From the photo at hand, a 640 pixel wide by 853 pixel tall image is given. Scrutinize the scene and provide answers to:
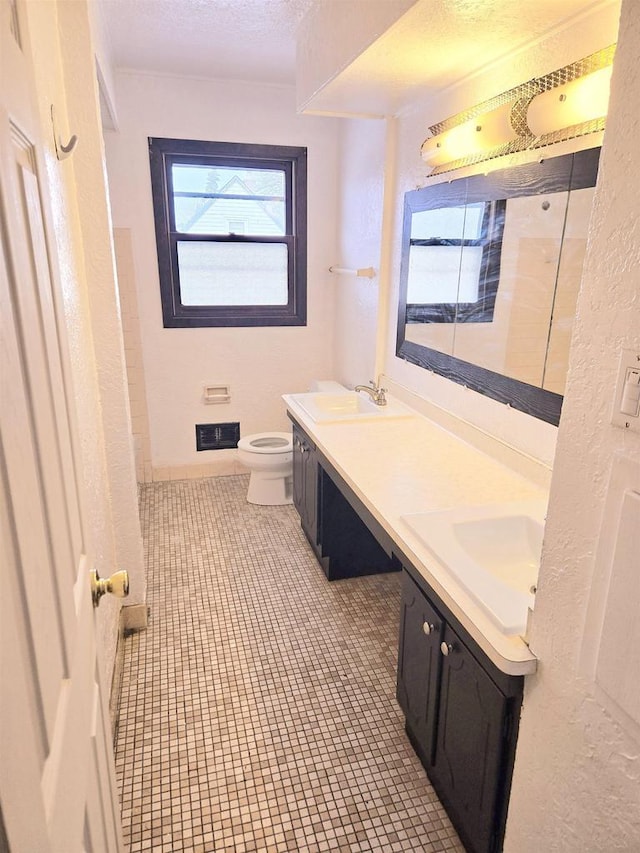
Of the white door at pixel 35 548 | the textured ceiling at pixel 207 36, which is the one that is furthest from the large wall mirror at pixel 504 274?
the white door at pixel 35 548

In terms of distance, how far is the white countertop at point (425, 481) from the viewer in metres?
1.25

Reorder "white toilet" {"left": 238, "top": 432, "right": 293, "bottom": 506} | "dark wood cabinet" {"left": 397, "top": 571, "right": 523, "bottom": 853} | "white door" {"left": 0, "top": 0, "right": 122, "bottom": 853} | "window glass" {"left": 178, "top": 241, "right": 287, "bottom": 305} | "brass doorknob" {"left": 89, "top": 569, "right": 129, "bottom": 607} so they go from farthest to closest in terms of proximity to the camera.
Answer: "window glass" {"left": 178, "top": 241, "right": 287, "bottom": 305}, "white toilet" {"left": 238, "top": 432, "right": 293, "bottom": 506}, "dark wood cabinet" {"left": 397, "top": 571, "right": 523, "bottom": 853}, "brass doorknob" {"left": 89, "top": 569, "right": 129, "bottom": 607}, "white door" {"left": 0, "top": 0, "right": 122, "bottom": 853}

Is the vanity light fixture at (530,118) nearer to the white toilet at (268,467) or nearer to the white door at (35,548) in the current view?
the white door at (35,548)

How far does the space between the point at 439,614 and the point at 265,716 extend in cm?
91

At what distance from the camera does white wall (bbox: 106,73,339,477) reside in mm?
3385

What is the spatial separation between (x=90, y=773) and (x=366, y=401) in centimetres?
243

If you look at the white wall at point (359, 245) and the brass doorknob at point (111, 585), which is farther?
the white wall at point (359, 245)

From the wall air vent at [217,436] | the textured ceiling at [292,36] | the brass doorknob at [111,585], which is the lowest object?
the wall air vent at [217,436]

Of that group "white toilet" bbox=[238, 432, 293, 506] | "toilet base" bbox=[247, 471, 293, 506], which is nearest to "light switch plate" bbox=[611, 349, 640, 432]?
"white toilet" bbox=[238, 432, 293, 506]

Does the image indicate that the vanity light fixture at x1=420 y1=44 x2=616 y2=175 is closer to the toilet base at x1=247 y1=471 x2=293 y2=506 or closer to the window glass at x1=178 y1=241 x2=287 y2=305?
the window glass at x1=178 y1=241 x2=287 y2=305

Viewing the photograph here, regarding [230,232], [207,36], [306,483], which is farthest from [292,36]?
[306,483]

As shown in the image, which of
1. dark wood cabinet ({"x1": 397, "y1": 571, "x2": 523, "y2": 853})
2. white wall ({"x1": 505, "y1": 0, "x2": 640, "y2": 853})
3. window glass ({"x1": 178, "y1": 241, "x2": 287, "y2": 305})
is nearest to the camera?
white wall ({"x1": 505, "y1": 0, "x2": 640, "y2": 853})

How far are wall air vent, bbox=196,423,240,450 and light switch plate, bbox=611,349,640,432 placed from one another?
3.43m

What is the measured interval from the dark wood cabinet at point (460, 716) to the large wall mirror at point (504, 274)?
82cm
